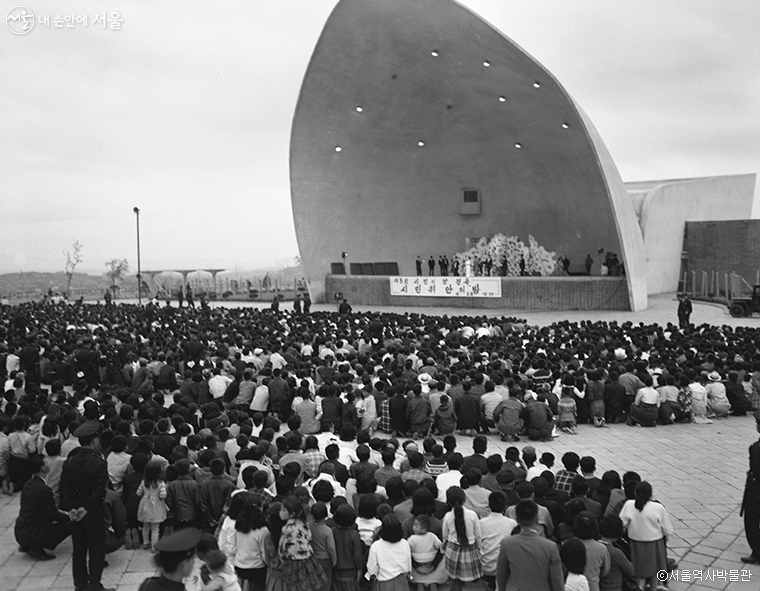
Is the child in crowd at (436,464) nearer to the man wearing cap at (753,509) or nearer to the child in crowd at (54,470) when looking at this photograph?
the man wearing cap at (753,509)

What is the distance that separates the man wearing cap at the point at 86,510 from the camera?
497cm

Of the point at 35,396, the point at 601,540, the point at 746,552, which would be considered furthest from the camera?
the point at 35,396

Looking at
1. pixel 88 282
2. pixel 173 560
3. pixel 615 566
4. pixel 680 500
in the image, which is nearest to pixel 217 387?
pixel 680 500

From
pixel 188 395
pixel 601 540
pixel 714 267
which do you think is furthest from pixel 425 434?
pixel 714 267

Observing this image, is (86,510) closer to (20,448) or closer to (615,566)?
(20,448)

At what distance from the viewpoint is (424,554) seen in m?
4.57

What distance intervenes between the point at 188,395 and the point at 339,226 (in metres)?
22.2

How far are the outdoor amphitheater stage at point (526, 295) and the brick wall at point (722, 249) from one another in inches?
395

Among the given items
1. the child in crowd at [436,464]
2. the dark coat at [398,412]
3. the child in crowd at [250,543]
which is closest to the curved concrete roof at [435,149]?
the dark coat at [398,412]

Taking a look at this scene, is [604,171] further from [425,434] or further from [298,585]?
[298,585]

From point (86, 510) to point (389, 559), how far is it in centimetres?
235

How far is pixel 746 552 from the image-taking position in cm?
560

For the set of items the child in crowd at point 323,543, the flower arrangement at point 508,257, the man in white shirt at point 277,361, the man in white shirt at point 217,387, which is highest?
the flower arrangement at point 508,257

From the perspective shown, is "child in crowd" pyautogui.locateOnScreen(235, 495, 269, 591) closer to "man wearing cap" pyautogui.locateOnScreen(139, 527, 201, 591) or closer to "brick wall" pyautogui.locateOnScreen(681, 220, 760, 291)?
"man wearing cap" pyautogui.locateOnScreen(139, 527, 201, 591)
